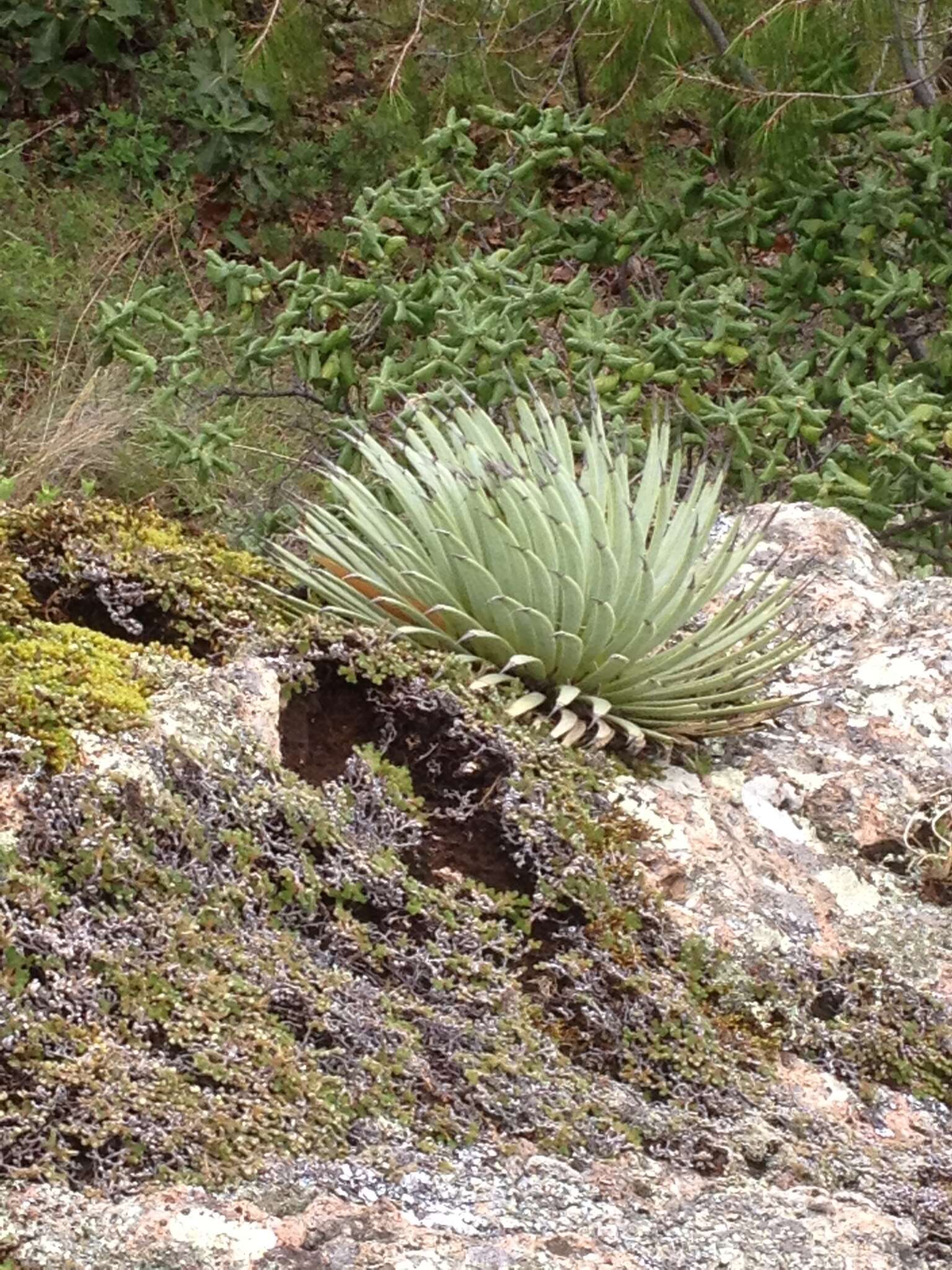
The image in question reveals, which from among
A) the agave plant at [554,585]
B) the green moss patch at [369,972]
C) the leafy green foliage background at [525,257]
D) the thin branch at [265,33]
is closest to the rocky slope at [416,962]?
the green moss patch at [369,972]

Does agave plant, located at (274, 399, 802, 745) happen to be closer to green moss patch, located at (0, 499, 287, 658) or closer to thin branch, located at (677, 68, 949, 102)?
green moss patch, located at (0, 499, 287, 658)

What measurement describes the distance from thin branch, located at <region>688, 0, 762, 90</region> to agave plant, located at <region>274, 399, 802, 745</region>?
9.60ft

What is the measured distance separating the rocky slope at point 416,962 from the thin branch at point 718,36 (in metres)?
3.29

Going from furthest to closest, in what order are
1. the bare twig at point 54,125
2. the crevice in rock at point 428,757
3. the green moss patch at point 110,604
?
the bare twig at point 54,125 → the crevice in rock at point 428,757 → the green moss patch at point 110,604

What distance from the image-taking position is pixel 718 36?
615cm

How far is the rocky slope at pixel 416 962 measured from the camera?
2131mm

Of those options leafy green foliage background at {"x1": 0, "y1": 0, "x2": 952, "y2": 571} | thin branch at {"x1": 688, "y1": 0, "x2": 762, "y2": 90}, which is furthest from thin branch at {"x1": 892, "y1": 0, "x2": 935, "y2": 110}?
thin branch at {"x1": 688, "y1": 0, "x2": 762, "y2": 90}

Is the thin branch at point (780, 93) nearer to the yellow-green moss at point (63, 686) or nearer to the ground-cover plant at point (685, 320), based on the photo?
the ground-cover plant at point (685, 320)

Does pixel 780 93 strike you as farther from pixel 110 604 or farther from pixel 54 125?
pixel 54 125

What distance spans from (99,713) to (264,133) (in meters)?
7.27

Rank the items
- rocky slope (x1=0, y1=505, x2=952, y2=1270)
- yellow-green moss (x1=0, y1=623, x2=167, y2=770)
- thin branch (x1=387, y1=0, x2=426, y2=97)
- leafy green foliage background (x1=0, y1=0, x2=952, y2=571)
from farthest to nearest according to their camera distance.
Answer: thin branch (x1=387, y1=0, x2=426, y2=97) < leafy green foliage background (x1=0, y1=0, x2=952, y2=571) < yellow-green moss (x1=0, y1=623, x2=167, y2=770) < rocky slope (x1=0, y1=505, x2=952, y2=1270)

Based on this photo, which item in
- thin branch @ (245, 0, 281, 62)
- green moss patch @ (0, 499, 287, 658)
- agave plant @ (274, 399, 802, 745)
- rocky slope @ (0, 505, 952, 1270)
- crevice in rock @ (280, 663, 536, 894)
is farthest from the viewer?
thin branch @ (245, 0, 281, 62)

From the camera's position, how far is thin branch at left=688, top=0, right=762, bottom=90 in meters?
5.90

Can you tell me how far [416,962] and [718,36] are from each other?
186 inches
